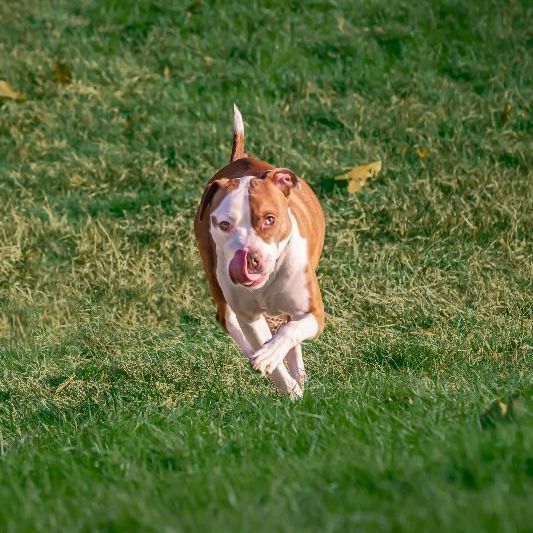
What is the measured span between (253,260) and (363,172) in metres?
4.02

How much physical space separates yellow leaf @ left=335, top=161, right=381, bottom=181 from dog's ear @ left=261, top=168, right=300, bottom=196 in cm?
330

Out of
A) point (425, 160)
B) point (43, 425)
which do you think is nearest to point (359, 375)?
point (43, 425)

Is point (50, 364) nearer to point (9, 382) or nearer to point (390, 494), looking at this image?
point (9, 382)

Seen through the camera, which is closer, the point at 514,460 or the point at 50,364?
the point at 514,460

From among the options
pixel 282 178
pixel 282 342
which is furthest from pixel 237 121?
pixel 282 342

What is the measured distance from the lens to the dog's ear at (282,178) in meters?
5.72

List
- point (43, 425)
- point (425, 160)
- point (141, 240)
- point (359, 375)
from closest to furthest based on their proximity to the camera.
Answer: point (43, 425)
point (359, 375)
point (141, 240)
point (425, 160)

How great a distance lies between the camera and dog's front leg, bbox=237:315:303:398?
5.92m

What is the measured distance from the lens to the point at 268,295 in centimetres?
581

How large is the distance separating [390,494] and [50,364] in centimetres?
390

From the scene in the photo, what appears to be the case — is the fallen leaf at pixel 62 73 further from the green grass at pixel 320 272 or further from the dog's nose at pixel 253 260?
the dog's nose at pixel 253 260

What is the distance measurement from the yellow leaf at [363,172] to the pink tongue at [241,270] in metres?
3.87

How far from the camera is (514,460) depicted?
323 cm

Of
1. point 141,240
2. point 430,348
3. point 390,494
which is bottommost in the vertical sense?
point 141,240
